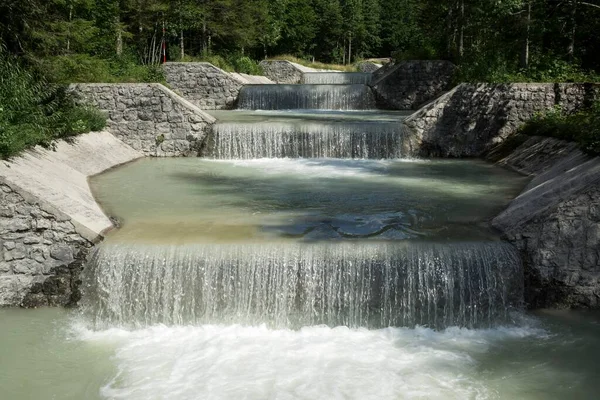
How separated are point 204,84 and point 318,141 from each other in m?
11.2

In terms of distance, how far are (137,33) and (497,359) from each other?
2859 cm

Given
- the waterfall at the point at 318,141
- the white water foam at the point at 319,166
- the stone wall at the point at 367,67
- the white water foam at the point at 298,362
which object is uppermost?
the stone wall at the point at 367,67

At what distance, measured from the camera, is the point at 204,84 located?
82.0 feet

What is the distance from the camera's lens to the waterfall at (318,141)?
608 inches

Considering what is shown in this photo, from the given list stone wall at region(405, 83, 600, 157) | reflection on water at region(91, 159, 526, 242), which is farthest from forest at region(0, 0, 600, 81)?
reflection on water at region(91, 159, 526, 242)

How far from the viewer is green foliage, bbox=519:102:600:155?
9.43m

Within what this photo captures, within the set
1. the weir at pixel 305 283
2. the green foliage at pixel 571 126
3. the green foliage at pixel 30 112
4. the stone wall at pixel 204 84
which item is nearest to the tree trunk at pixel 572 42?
the green foliage at pixel 571 126

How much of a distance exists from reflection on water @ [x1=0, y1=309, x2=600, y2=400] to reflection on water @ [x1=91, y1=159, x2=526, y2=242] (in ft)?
5.01

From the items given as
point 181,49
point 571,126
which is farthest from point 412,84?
point 181,49

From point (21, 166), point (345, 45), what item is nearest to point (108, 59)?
point (21, 166)

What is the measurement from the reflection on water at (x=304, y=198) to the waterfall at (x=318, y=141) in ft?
1.36

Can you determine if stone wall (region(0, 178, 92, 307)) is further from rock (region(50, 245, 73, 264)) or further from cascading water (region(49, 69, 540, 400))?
cascading water (region(49, 69, 540, 400))

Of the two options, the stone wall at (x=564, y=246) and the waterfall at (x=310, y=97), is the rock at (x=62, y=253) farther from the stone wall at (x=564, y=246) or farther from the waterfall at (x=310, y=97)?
the waterfall at (x=310, y=97)

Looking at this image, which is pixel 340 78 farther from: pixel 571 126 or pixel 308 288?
pixel 308 288
